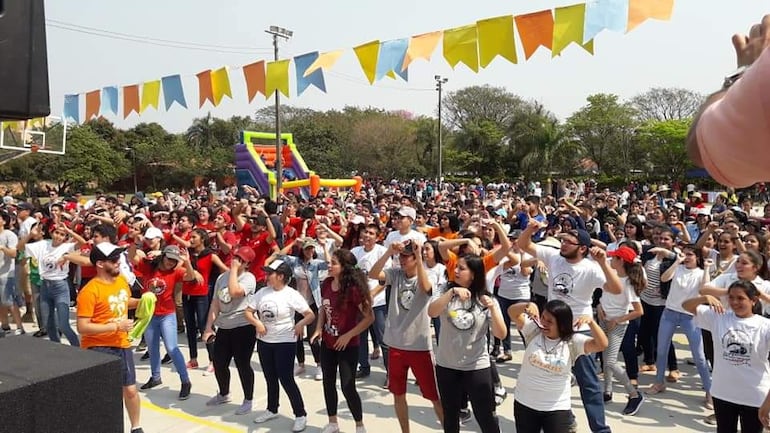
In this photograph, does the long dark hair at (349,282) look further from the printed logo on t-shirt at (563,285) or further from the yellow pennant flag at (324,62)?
the yellow pennant flag at (324,62)

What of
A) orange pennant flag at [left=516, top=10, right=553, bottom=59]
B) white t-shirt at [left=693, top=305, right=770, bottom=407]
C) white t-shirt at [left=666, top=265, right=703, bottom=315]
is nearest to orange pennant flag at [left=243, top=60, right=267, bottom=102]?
orange pennant flag at [left=516, top=10, right=553, bottom=59]

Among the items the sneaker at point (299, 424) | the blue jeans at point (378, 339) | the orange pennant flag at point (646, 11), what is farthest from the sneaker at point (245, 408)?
the orange pennant flag at point (646, 11)

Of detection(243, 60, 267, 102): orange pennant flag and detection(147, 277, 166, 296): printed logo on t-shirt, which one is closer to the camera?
detection(147, 277, 166, 296): printed logo on t-shirt

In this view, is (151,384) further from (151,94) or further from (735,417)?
(151,94)

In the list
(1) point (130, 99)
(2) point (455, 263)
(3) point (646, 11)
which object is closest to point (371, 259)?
(2) point (455, 263)

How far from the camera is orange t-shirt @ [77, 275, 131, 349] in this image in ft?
14.3

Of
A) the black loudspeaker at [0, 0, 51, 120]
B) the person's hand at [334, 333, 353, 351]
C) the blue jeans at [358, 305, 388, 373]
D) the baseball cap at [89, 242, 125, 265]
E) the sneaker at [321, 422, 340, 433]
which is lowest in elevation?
the sneaker at [321, 422, 340, 433]

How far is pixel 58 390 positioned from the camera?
6.04ft

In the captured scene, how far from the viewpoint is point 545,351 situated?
11.9ft

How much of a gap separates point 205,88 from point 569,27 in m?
7.47

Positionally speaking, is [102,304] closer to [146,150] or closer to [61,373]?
[61,373]

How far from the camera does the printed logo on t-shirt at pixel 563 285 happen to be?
463 centimetres

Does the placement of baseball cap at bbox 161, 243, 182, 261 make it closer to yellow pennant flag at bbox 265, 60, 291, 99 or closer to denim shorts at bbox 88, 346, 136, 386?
denim shorts at bbox 88, 346, 136, 386

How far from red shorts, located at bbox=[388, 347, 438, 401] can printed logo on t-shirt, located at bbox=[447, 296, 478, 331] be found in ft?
1.80
